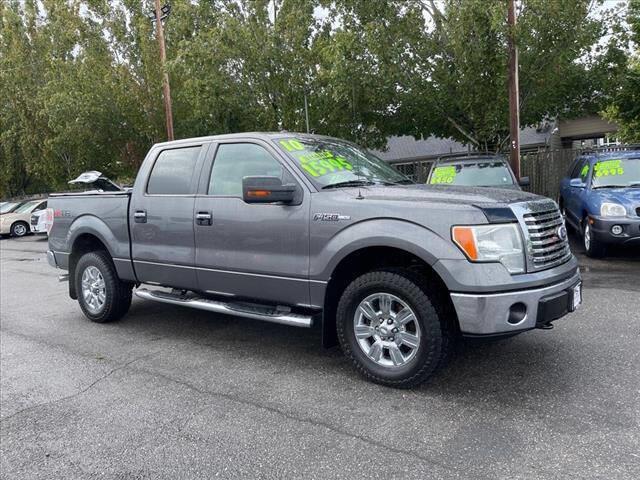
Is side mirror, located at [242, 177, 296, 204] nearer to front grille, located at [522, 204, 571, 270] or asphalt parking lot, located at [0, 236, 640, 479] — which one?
asphalt parking lot, located at [0, 236, 640, 479]

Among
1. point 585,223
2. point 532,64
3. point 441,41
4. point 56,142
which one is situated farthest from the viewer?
point 56,142

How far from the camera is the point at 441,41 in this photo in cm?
1312

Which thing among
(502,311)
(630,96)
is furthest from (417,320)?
(630,96)

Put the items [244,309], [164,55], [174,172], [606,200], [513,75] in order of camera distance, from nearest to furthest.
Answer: [244,309]
[174,172]
[606,200]
[513,75]
[164,55]

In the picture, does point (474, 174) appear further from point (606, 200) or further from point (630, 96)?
point (630, 96)

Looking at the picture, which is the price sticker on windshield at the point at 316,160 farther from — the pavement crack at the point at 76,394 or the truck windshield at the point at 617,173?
the truck windshield at the point at 617,173

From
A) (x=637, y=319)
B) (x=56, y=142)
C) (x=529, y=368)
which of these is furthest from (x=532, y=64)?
(x=56, y=142)

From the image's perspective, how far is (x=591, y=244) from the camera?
8367mm

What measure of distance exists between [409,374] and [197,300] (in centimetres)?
225

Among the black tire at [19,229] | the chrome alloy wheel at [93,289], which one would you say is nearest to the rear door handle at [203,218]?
Result: the chrome alloy wheel at [93,289]

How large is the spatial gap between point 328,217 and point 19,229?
73.1 feet

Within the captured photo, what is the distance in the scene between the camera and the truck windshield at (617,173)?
337 inches

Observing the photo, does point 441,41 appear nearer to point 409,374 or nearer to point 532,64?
point 532,64

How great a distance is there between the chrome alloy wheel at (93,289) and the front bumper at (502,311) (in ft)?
13.5
